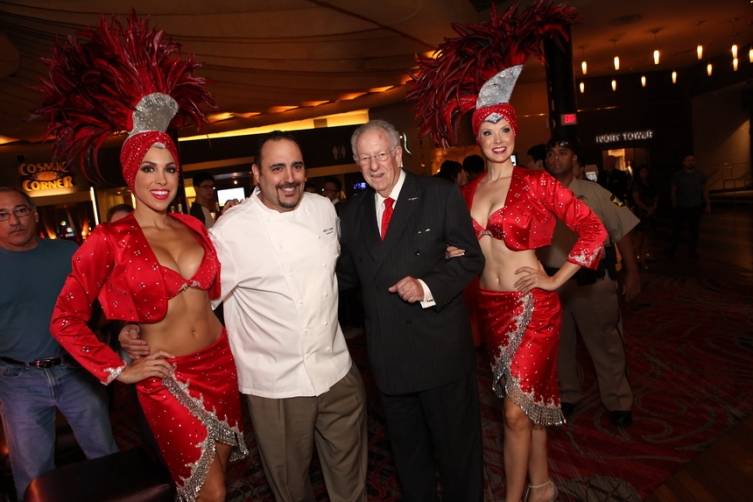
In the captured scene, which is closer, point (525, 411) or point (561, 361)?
point (525, 411)

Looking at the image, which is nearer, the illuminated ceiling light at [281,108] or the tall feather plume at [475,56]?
the tall feather plume at [475,56]

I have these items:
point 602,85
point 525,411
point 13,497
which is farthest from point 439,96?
point 602,85

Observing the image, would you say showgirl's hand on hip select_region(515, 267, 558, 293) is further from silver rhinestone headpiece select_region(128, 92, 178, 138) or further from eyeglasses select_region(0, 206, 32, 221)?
eyeglasses select_region(0, 206, 32, 221)

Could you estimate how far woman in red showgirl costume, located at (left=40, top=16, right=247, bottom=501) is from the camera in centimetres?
200

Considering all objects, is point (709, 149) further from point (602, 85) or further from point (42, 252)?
point (42, 252)

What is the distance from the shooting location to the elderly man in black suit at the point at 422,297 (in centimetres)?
223

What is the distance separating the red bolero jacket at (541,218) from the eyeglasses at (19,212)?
2.44 m

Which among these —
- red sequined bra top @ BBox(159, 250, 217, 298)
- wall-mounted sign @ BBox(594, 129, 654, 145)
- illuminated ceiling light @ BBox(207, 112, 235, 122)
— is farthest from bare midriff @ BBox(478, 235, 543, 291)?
wall-mounted sign @ BBox(594, 129, 654, 145)

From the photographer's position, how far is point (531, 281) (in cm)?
246

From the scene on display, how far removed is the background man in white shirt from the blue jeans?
1.24 meters

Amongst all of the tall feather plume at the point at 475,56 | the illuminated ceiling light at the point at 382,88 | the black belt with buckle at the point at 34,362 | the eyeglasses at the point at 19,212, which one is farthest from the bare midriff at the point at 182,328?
the illuminated ceiling light at the point at 382,88

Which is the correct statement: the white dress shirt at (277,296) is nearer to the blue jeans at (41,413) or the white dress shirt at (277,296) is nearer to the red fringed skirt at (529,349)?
the red fringed skirt at (529,349)

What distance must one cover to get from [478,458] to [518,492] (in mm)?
322

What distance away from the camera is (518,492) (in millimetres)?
2527
